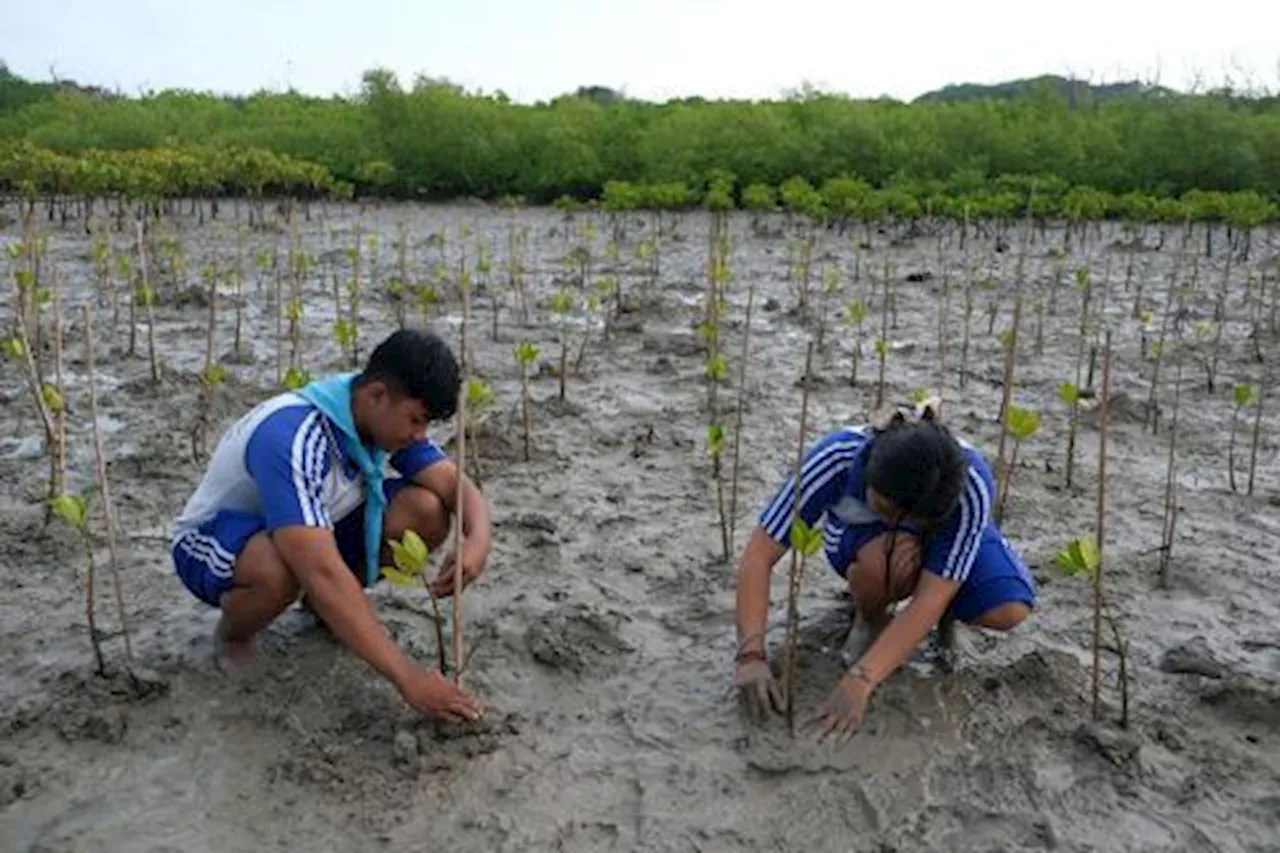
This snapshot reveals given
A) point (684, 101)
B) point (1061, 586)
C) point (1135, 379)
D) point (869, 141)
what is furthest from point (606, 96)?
point (1061, 586)

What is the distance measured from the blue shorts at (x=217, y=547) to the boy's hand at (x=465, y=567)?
0.24 m

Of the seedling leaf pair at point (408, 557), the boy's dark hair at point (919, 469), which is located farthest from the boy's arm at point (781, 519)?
the seedling leaf pair at point (408, 557)

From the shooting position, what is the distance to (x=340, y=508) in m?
3.08

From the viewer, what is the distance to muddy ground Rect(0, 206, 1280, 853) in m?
2.59

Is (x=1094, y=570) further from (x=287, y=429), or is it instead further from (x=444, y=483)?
(x=287, y=429)

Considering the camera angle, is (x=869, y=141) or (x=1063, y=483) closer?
(x=1063, y=483)

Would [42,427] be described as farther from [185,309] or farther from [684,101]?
[684,101]

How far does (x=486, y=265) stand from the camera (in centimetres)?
793

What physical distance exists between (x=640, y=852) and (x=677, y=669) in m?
0.79

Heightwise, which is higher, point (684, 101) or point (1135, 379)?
point (684, 101)

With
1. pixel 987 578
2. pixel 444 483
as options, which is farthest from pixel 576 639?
pixel 987 578

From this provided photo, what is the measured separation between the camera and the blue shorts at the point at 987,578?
306 cm

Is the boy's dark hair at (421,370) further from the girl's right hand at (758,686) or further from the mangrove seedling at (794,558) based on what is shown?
the girl's right hand at (758,686)

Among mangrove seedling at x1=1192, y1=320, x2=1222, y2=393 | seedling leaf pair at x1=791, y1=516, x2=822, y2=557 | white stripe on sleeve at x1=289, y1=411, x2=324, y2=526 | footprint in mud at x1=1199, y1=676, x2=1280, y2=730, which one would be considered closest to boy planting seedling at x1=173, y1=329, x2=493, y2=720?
white stripe on sleeve at x1=289, y1=411, x2=324, y2=526
